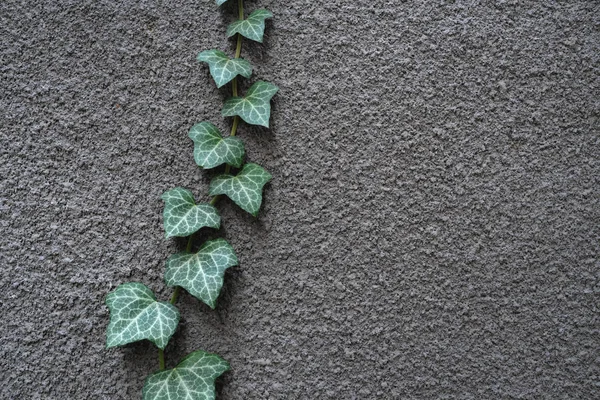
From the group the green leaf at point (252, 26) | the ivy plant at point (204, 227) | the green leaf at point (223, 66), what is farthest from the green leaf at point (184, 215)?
the green leaf at point (252, 26)

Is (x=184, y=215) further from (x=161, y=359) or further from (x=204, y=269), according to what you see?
(x=161, y=359)

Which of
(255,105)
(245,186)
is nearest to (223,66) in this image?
→ (255,105)

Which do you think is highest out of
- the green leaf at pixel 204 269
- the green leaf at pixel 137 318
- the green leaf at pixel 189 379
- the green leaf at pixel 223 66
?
the green leaf at pixel 223 66

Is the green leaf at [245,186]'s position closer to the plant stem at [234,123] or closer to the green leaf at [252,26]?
the plant stem at [234,123]

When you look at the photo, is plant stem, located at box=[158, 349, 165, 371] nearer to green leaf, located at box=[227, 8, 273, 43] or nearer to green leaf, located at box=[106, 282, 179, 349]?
green leaf, located at box=[106, 282, 179, 349]

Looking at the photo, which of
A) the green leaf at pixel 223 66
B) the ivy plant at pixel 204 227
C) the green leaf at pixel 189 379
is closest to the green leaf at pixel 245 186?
the ivy plant at pixel 204 227

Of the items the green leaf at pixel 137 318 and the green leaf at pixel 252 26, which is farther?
the green leaf at pixel 252 26

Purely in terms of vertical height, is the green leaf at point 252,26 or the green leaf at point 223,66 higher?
the green leaf at point 252,26

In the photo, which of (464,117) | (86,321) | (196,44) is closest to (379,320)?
(464,117)
